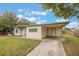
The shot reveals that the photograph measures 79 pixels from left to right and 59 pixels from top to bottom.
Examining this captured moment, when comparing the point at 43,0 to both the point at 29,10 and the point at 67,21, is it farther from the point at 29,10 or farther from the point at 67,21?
the point at 67,21

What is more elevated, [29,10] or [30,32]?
[29,10]

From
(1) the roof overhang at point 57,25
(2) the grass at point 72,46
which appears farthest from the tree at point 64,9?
(2) the grass at point 72,46

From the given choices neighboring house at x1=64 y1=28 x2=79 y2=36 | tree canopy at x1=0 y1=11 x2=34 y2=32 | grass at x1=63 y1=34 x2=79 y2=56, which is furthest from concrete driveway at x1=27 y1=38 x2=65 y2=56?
tree canopy at x1=0 y1=11 x2=34 y2=32

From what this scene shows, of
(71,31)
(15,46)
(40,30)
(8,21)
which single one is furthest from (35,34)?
(71,31)

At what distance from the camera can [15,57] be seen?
3295mm

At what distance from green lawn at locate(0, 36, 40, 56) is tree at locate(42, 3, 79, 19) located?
0.63 meters

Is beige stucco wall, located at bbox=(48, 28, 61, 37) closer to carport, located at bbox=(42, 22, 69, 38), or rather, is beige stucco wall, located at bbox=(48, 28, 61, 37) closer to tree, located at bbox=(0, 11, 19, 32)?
carport, located at bbox=(42, 22, 69, 38)

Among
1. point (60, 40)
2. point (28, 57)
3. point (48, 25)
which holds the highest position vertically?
point (48, 25)

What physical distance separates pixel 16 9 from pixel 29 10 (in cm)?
21

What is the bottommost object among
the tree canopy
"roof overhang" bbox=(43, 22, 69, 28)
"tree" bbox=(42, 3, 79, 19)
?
"roof overhang" bbox=(43, 22, 69, 28)

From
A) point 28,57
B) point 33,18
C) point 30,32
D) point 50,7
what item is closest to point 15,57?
point 28,57

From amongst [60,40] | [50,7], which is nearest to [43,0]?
[50,7]

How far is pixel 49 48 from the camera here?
3.39 metres

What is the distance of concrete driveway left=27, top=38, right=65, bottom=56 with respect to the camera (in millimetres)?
3327
